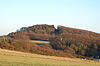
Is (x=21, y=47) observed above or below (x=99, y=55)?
above

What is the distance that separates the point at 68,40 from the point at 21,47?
143ft

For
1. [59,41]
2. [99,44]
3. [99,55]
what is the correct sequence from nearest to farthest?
[99,55], [99,44], [59,41]

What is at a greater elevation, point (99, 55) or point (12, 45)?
point (12, 45)

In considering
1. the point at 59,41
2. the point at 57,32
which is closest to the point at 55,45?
the point at 59,41

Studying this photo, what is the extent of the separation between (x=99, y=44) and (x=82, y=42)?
805cm

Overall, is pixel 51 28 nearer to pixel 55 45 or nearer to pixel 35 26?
pixel 35 26

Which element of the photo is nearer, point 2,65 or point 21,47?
point 2,65

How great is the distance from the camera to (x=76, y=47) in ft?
299

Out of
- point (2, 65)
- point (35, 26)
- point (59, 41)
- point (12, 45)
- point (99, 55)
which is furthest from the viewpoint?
point (35, 26)

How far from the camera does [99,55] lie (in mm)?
83938

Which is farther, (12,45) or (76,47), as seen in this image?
(76,47)

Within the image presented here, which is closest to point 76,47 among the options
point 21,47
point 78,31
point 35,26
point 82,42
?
point 82,42

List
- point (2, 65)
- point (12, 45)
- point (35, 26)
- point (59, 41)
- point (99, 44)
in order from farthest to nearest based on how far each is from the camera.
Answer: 1. point (35, 26)
2. point (59, 41)
3. point (99, 44)
4. point (12, 45)
5. point (2, 65)

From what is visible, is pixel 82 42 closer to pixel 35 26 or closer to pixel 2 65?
pixel 35 26
